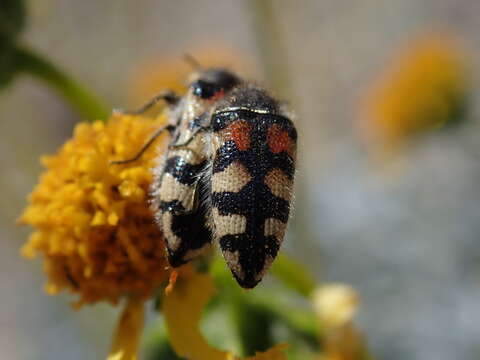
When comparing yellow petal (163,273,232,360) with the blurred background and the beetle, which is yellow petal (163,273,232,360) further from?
the blurred background

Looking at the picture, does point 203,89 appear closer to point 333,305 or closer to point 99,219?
point 99,219

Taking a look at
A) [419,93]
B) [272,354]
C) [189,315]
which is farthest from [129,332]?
[419,93]

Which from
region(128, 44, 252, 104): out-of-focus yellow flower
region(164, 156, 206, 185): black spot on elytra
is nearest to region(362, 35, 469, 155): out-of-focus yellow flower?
region(128, 44, 252, 104): out-of-focus yellow flower

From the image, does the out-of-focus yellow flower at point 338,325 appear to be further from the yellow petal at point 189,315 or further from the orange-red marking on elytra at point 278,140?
the orange-red marking on elytra at point 278,140

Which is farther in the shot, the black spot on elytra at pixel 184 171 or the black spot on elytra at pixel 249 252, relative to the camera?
the black spot on elytra at pixel 184 171

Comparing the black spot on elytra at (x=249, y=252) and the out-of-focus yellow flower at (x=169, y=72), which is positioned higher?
the out-of-focus yellow flower at (x=169, y=72)

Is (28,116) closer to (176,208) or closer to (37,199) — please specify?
(37,199)

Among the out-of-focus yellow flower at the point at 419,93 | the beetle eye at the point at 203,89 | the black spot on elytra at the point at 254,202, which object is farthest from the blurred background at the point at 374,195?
the black spot on elytra at the point at 254,202
